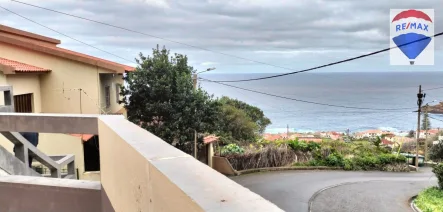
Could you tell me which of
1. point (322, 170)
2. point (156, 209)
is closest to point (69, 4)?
Result: point (322, 170)

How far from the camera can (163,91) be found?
43.8 ft

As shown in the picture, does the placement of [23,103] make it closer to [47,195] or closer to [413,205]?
[47,195]

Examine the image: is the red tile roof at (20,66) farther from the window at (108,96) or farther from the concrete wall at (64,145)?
the window at (108,96)

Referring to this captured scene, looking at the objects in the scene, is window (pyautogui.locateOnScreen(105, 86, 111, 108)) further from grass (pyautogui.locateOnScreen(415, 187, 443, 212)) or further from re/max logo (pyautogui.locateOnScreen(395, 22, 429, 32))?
grass (pyautogui.locateOnScreen(415, 187, 443, 212))

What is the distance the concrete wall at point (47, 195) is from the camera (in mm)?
2877

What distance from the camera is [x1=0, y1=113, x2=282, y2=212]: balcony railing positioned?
1028 mm

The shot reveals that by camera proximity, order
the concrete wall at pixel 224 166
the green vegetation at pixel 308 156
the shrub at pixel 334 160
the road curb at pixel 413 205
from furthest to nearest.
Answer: the shrub at pixel 334 160 → the green vegetation at pixel 308 156 → the concrete wall at pixel 224 166 → the road curb at pixel 413 205

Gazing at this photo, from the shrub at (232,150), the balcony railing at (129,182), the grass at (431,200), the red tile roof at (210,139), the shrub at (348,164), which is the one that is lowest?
the shrub at (348,164)

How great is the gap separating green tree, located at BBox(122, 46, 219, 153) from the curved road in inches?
140

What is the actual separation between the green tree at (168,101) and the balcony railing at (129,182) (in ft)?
32.5

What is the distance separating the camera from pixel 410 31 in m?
10.1

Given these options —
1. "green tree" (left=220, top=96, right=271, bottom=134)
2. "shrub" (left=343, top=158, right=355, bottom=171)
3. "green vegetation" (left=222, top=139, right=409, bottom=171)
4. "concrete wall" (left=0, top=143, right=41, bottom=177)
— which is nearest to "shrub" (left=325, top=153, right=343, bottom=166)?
"green vegetation" (left=222, top=139, right=409, bottom=171)

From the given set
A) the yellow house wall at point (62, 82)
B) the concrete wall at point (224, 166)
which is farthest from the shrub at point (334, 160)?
the yellow house wall at point (62, 82)

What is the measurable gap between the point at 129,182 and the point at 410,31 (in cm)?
1055
